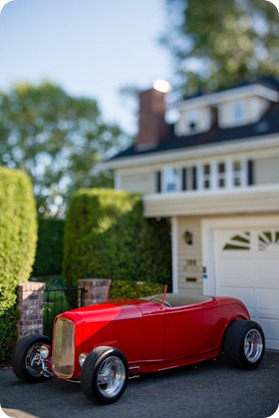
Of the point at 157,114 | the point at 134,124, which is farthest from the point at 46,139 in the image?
the point at 157,114

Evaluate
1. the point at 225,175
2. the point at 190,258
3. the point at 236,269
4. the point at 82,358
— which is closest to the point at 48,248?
the point at 225,175

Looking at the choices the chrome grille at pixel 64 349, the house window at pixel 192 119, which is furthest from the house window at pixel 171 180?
the chrome grille at pixel 64 349

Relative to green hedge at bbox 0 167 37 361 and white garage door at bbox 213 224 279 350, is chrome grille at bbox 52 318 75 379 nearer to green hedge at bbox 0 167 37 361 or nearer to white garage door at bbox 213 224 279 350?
green hedge at bbox 0 167 37 361

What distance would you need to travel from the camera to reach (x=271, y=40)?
28000mm

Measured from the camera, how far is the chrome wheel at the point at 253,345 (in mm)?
7113

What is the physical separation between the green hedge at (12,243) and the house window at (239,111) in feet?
43.5

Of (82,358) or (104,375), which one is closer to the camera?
(104,375)

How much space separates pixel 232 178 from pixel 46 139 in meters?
13.6

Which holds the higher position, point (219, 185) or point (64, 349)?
point (219, 185)

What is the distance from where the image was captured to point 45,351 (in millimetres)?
6297

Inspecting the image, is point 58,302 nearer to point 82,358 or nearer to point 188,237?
point 82,358

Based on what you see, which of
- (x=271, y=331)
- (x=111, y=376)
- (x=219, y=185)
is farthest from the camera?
(x=219, y=185)

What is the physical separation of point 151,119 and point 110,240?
39.5ft

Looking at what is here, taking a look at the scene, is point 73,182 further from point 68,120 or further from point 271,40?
point 271,40
